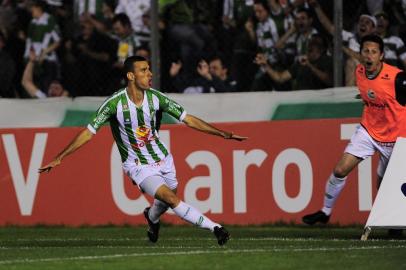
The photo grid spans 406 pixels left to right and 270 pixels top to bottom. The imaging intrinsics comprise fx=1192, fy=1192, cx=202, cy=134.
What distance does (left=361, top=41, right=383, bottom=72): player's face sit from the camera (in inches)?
493

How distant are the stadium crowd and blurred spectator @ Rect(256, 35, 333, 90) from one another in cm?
1

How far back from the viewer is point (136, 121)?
11477mm

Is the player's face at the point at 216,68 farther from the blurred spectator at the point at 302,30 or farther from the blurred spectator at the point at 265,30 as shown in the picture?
A: the blurred spectator at the point at 302,30

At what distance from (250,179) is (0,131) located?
3.32 m

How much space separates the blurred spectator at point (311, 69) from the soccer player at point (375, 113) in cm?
215

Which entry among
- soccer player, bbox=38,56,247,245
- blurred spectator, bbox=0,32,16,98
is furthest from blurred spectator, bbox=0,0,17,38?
soccer player, bbox=38,56,247,245

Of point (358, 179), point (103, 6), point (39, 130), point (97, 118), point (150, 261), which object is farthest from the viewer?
point (103, 6)

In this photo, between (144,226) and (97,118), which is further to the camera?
(144,226)

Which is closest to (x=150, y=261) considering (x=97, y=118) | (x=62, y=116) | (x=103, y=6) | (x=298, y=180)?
(x=97, y=118)

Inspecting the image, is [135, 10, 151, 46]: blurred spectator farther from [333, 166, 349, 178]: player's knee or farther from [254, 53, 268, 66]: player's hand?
[333, 166, 349, 178]: player's knee

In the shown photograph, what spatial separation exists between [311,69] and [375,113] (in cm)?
256

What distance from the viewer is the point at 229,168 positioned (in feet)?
48.6

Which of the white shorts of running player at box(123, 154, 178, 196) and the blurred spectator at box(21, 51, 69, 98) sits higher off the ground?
the white shorts of running player at box(123, 154, 178, 196)

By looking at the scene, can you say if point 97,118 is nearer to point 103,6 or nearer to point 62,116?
point 62,116
